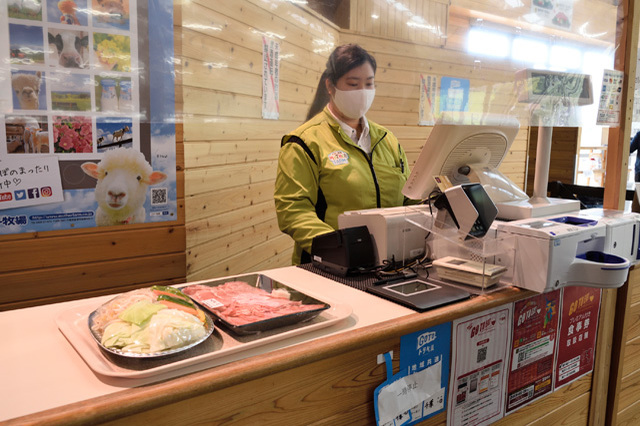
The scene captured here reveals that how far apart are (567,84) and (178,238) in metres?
1.92

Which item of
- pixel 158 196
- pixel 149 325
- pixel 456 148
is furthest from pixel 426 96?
pixel 149 325

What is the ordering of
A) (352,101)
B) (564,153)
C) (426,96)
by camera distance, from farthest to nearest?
(564,153)
(426,96)
(352,101)

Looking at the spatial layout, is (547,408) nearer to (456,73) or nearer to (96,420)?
(96,420)

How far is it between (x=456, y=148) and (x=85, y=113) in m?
1.60

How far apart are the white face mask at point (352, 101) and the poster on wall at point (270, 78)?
89 centimetres

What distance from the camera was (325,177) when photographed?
7.26 ft

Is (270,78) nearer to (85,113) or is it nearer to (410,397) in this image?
(85,113)

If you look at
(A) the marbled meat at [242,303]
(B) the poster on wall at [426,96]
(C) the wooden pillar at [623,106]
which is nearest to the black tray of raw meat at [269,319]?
(A) the marbled meat at [242,303]

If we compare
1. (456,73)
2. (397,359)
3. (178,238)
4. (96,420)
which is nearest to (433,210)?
(397,359)

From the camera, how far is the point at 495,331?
5.14 ft

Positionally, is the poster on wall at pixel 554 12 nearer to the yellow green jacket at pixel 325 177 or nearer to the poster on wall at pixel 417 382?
the yellow green jacket at pixel 325 177

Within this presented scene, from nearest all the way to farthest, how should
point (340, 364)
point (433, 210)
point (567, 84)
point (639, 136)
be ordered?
point (340, 364)
point (433, 210)
point (567, 84)
point (639, 136)

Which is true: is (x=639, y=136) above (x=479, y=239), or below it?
above

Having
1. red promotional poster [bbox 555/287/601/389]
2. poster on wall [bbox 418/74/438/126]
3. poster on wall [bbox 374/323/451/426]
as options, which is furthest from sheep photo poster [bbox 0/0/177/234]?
poster on wall [bbox 418/74/438/126]
